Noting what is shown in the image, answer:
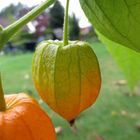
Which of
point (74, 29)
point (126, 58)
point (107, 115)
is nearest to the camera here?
point (126, 58)

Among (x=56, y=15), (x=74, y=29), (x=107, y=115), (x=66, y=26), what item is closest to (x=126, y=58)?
(x=66, y=26)

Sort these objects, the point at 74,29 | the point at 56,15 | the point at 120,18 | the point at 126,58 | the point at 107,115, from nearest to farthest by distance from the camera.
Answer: the point at 120,18 → the point at 126,58 → the point at 107,115 → the point at 74,29 → the point at 56,15

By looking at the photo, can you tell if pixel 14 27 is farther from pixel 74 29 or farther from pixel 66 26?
pixel 74 29

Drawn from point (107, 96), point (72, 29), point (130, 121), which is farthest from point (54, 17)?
point (130, 121)

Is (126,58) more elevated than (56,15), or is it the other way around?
(126,58)

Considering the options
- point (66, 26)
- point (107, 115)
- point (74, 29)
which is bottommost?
point (74, 29)

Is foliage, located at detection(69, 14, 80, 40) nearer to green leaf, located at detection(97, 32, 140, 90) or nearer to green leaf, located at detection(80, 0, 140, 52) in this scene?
green leaf, located at detection(97, 32, 140, 90)

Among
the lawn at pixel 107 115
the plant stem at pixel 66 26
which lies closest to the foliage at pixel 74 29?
the lawn at pixel 107 115
